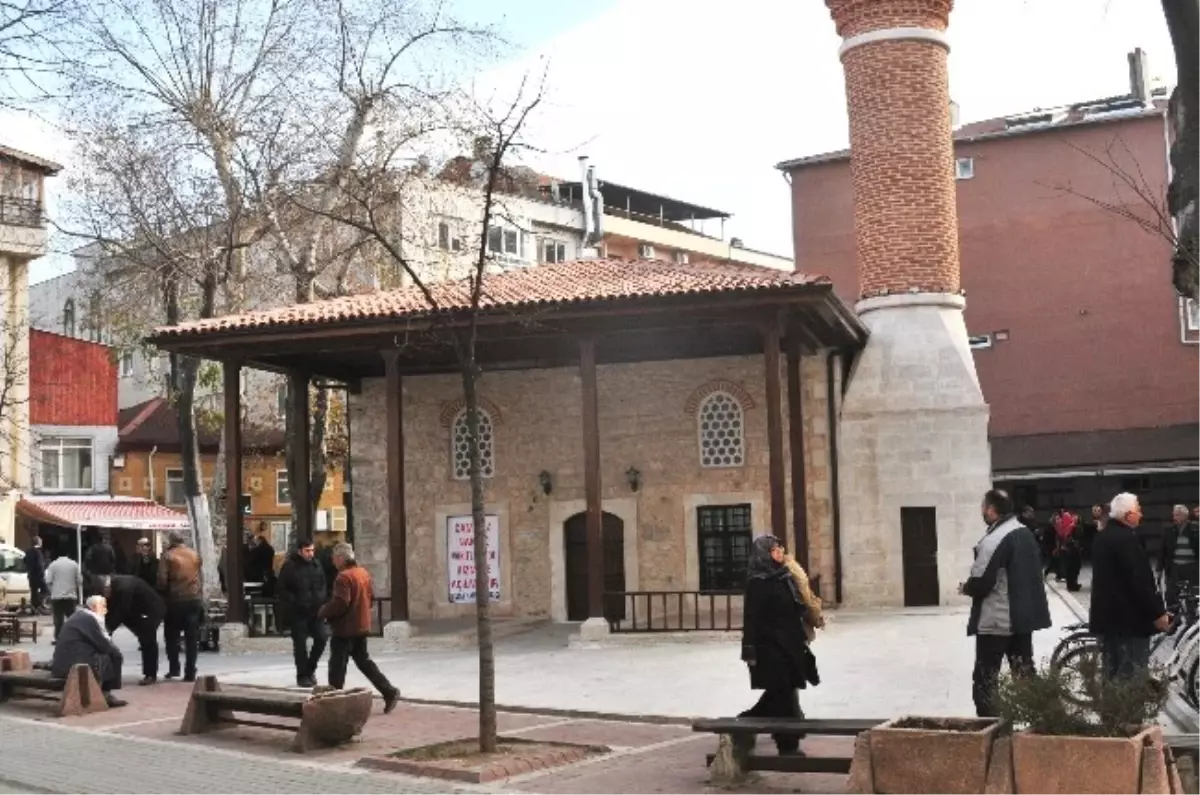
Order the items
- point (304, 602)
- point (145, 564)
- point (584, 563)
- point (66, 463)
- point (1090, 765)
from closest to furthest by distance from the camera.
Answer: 1. point (1090, 765)
2. point (304, 602)
3. point (145, 564)
4. point (584, 563)
5. point (66, 463)

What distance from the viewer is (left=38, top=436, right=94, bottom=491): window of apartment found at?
3503 centimetres

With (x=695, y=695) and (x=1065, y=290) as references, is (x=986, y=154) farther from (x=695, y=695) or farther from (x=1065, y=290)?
(x=695, y=695)

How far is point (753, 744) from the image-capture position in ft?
25.8

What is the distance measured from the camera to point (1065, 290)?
31734 millimetres

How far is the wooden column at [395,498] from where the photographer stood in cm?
1720

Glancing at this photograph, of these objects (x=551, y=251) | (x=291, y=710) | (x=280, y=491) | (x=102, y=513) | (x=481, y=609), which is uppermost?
(x=551, y=251)

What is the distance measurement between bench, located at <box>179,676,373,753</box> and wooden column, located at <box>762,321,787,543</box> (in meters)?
7.15

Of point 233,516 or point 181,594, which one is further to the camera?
point 233,516

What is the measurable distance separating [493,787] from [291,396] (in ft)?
44.4

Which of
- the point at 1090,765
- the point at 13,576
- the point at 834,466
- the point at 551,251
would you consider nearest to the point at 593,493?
the point at 834,466

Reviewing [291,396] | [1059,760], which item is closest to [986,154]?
[291,396]

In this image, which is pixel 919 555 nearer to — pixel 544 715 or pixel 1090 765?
pixel 544 715

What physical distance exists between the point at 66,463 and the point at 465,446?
19.0 m

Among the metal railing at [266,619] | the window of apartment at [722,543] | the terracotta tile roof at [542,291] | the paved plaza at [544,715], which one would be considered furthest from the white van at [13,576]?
the window of apartment at [722,543]
